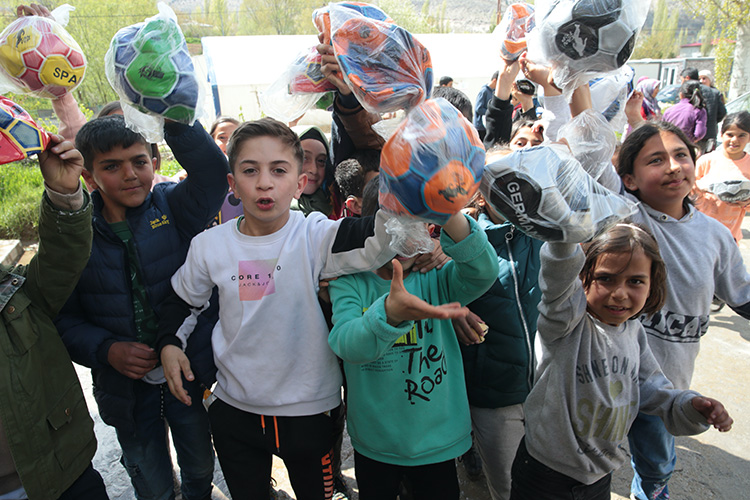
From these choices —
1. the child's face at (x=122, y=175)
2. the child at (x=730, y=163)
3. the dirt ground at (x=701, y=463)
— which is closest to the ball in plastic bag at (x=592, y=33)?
the child's face at (x=122, y=175)

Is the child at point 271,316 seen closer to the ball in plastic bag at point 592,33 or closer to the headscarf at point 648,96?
the ball in plastic bag at point 592,33


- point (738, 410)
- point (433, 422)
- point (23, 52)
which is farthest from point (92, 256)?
point (738, 410)

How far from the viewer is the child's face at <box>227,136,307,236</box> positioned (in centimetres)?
164

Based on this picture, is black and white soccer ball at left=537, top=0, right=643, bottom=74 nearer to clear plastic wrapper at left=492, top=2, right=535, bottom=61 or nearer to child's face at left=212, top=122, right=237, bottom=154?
clear plastic wrapper at left=492, top=2, right=535, bottom=61

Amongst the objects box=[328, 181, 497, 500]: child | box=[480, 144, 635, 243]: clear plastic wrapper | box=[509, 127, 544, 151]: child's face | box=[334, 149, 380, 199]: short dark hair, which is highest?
box=[480, 144, 635, 243]: clear plastic wrapper

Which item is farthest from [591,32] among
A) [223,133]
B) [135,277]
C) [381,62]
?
[223,133]

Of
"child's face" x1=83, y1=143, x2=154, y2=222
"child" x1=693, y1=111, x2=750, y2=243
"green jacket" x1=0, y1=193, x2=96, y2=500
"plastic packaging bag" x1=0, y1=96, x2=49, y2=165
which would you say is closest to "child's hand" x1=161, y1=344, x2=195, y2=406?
"green jacket" x1=0, y1=193, x2=96, y2=500

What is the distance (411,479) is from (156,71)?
1702 millimetres

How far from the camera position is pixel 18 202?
7711mm

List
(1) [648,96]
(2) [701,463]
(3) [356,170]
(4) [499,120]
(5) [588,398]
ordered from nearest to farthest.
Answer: (5) [588,398]
(3) [356,170]
(2) [701,463]
(4) [499,120]
(1) [648,96]

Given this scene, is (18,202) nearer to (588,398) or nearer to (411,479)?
(411,479)

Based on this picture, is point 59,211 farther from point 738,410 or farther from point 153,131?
point 738,410

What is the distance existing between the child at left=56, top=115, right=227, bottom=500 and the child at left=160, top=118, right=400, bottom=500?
0.60ft

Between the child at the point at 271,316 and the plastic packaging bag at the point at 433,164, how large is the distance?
44cm
